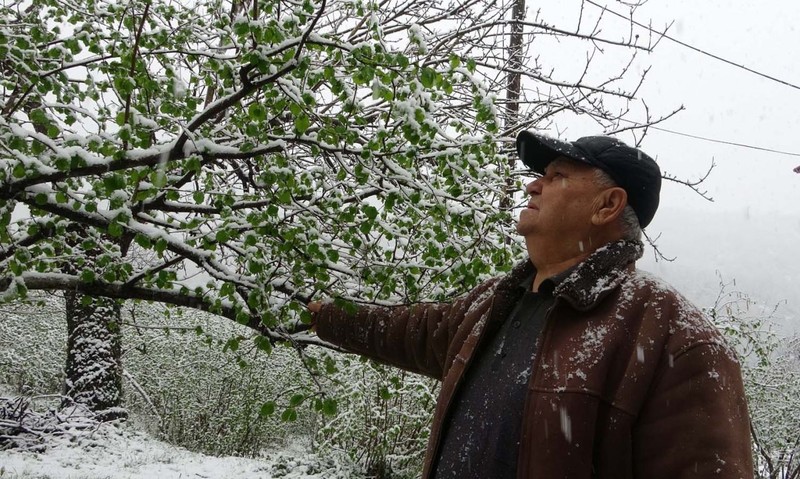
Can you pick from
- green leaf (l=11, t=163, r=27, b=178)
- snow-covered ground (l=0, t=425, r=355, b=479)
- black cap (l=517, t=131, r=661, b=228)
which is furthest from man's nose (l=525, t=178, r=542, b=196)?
snow-covered ground (l=0, t=425, r=355, b=479)

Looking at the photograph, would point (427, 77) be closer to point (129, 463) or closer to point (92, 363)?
point (129, 463)


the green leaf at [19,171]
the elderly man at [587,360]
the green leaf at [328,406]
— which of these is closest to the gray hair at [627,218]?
the elderly man at [587,360]

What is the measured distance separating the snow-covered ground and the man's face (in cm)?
670

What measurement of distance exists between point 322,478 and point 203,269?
16.4 ft

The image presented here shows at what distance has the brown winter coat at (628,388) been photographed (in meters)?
1.43

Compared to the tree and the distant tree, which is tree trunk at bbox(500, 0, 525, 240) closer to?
the tree

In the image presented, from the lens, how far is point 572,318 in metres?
1.76

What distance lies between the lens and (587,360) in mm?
1600

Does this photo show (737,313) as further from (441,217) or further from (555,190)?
(555,190)

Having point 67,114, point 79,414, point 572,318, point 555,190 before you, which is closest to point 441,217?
point 555,190

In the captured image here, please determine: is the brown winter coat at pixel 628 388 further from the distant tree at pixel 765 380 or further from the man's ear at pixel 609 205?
the distant tree at pixel 765 380

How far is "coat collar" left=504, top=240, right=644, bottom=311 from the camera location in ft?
5.63

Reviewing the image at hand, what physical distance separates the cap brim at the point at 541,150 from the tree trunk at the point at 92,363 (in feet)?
26.2

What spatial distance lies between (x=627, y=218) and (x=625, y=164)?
0.60ft
